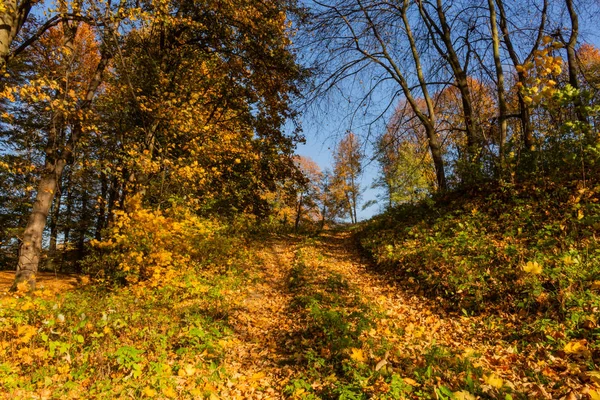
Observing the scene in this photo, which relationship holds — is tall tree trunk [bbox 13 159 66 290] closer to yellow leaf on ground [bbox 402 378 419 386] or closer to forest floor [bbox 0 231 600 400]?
forest floor [bbox 0 231 600 400]

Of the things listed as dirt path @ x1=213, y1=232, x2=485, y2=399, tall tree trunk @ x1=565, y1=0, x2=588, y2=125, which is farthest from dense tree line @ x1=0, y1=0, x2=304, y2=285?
tall tree trunk @ x1=565, y1=0, x2=588, y2=125

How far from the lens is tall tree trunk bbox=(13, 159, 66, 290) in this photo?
277 inches

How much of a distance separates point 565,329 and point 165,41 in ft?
37.9

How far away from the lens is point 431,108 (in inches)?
411

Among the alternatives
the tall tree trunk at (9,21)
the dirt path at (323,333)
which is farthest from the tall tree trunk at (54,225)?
the dirt path at (323,333)

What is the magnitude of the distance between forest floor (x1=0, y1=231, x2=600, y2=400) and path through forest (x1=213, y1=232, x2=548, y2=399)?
0.06 feet

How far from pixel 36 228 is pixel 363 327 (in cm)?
770

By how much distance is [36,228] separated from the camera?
24.2 ft

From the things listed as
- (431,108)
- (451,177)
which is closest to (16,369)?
(451,177)

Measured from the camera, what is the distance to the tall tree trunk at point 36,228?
23.1 ft

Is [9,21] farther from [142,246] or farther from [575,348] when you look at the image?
[575,348]

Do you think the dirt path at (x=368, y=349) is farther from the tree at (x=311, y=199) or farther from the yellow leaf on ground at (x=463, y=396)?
the tree at (x=311, y=199)

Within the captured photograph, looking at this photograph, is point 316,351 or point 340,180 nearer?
point 316,351

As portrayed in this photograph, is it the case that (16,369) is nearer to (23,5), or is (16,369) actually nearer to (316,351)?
(316,351)
